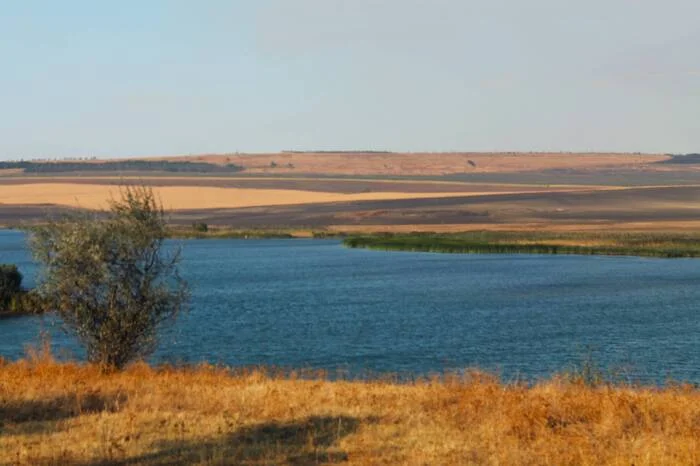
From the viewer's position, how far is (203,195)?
17075 centimetres

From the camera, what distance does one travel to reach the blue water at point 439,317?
3366 centimetres

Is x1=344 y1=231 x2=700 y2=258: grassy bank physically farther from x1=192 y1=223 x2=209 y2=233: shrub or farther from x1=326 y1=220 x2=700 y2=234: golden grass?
x1=192 y1=223 x2=209 y2=233: shrub

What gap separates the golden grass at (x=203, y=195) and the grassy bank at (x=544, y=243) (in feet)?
191

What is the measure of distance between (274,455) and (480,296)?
141 feet

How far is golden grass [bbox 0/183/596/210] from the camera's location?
161812 mm

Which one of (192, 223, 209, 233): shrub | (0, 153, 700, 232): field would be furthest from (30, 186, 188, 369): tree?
(192, 223, 209, 233): shrub

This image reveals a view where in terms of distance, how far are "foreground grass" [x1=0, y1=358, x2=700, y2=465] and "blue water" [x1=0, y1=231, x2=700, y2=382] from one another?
10295mm

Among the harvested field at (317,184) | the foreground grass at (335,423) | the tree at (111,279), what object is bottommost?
the harvested field at (317,184)

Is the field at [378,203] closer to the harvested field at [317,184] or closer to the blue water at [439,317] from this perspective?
the harvested field at [317,184]

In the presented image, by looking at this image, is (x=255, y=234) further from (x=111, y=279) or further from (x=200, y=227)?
(x=111, y=279)

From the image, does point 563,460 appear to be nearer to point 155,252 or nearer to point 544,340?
point 155,252

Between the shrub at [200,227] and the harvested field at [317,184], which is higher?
the harvested field at [317,184]

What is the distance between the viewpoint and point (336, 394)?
17.0 m

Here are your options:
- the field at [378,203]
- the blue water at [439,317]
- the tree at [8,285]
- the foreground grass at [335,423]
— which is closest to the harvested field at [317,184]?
the field at [378,203]
